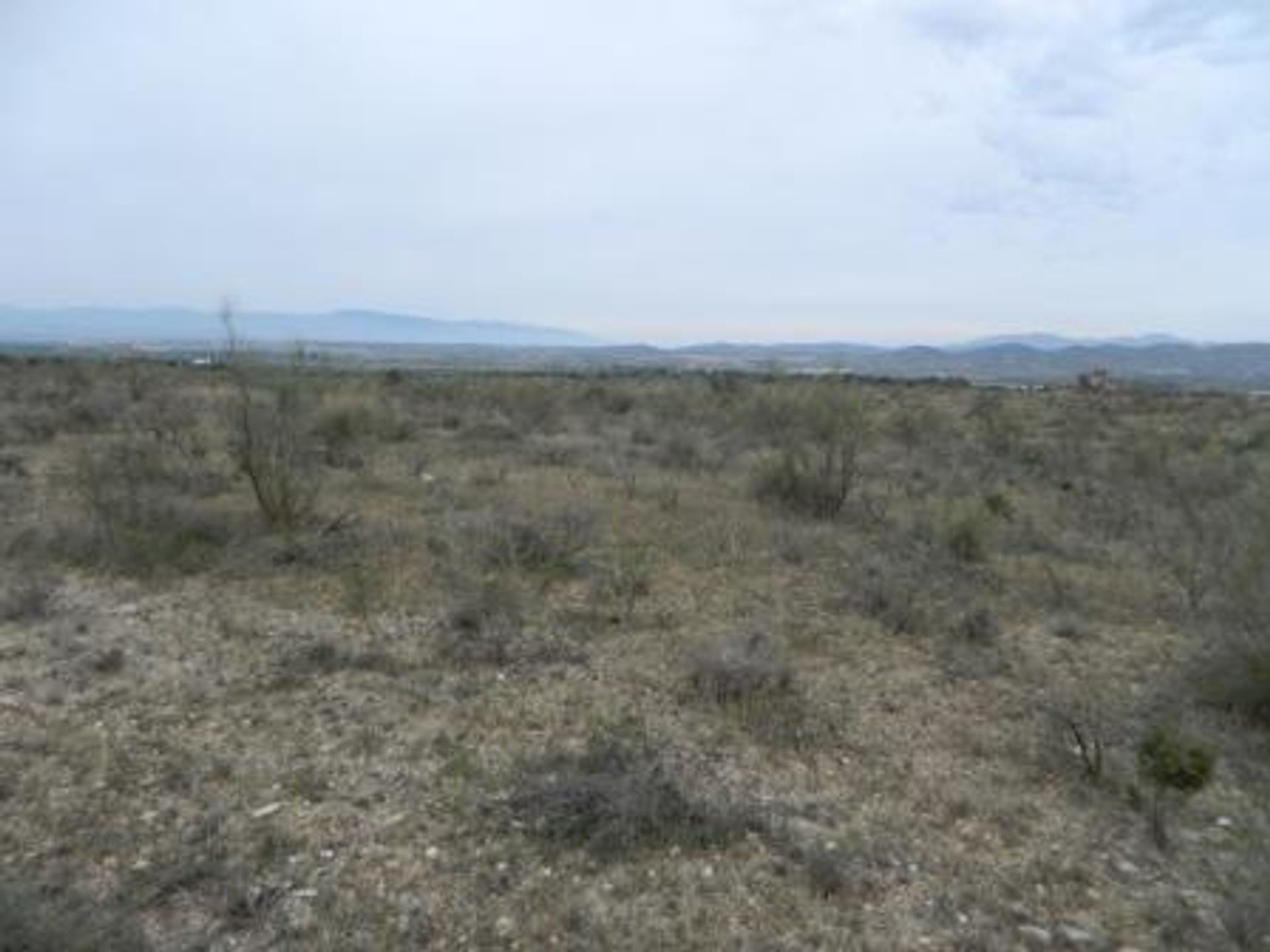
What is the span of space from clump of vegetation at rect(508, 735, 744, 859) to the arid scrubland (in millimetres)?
18

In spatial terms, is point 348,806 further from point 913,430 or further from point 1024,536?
point 913,430

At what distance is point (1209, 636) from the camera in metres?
7.74

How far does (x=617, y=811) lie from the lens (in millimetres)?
5152

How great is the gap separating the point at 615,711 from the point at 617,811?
1376 millimetres

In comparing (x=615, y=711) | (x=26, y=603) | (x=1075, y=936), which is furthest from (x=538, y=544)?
(x=1075, y=936)

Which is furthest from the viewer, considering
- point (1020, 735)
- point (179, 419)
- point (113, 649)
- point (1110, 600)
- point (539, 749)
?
point (179, 419)

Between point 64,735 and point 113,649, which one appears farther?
point 113,649

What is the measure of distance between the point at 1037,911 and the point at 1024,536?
7.79m

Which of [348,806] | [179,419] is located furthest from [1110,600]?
[179,419]

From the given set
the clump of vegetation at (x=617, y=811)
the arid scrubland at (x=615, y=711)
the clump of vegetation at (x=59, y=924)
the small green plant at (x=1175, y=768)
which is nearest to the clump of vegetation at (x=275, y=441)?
the arid scrubland at (x=615, y=711)

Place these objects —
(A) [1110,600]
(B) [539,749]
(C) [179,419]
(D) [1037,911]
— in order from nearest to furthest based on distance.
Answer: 1. (D) [1037,911]
2. (B) [539,749]
3. (A) [1110,600]
4. (C) [179,419]

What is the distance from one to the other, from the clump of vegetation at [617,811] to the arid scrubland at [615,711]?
0.06ft

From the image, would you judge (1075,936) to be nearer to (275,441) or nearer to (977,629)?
(977,629)

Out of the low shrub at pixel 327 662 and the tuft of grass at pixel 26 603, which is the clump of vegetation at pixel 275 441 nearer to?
the tuft of grass at pixel 26 603
